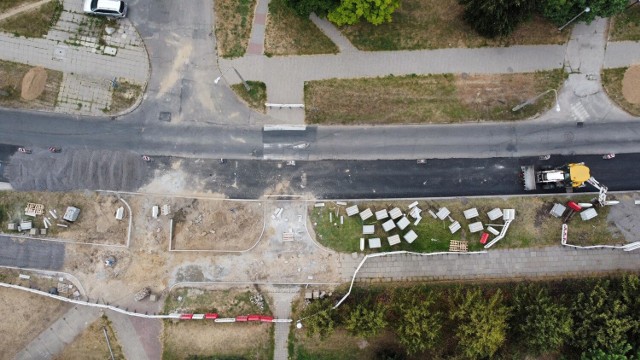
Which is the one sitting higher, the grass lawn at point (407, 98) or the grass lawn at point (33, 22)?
the grass lawn at point (33, 22)

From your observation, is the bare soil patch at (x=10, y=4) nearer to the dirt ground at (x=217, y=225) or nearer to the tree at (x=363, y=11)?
the dirt ground at (x=217, y=225)

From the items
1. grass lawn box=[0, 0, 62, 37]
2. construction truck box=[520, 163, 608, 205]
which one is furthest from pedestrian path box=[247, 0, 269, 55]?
construction truck box=[520, 163, 608, 205]

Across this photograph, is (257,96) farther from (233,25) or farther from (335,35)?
(335,35)

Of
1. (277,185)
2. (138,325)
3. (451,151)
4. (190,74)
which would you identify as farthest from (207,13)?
(138,325)

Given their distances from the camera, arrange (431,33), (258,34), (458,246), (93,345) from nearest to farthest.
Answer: (458,246)
(93,345)
(431,33)
(258,34)

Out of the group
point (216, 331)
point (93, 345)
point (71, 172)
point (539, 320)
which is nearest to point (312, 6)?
point (71, 172)

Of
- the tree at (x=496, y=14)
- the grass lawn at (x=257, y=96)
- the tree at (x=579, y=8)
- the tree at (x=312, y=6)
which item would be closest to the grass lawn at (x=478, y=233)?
the grass lawn at (x=257, y=96)
